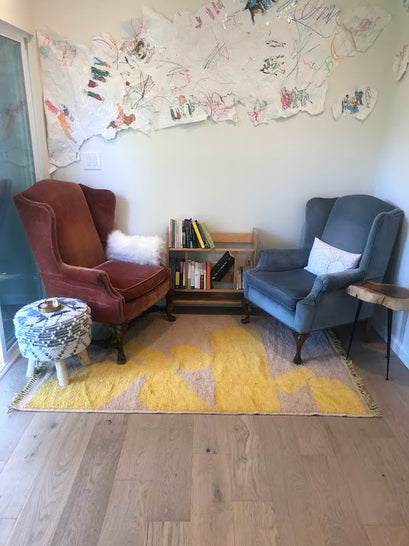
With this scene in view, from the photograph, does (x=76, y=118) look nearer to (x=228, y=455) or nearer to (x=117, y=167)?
(x=117, y=167)

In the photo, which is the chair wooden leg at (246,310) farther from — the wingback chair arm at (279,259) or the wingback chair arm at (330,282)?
the wingback chair arm at (330,282)

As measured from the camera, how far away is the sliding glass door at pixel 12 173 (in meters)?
2.48

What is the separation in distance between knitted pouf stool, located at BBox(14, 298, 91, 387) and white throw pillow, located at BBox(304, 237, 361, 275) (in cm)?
164

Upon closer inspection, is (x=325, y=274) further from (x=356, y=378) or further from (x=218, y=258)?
(x=218, y=258)

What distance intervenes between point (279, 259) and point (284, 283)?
335mm

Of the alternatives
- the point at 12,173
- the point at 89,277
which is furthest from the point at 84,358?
the point at 12,173

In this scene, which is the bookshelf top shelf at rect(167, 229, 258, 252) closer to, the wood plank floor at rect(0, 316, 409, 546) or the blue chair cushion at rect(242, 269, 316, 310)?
the blue chair cushion at rect(242, 269, 316, 310)

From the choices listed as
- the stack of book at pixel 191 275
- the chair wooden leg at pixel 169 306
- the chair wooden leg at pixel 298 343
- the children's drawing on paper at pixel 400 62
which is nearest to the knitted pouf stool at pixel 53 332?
the chair wooden leg at pixel 169 306

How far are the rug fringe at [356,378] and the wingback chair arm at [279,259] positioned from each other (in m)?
0.58

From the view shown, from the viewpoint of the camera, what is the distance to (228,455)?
69.9 inches

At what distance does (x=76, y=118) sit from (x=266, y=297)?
1973 millimetres

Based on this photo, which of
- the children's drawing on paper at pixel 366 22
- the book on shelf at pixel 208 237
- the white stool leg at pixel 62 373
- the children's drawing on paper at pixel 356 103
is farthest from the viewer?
the book on shelf at pixel 208 237

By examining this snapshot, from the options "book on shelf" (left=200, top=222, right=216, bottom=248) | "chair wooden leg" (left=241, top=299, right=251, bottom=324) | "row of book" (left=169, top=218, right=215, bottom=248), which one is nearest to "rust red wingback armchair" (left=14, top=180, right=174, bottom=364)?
"row of book" (left=169, top=218, right=215, bottom=248)

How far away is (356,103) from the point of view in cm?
284
